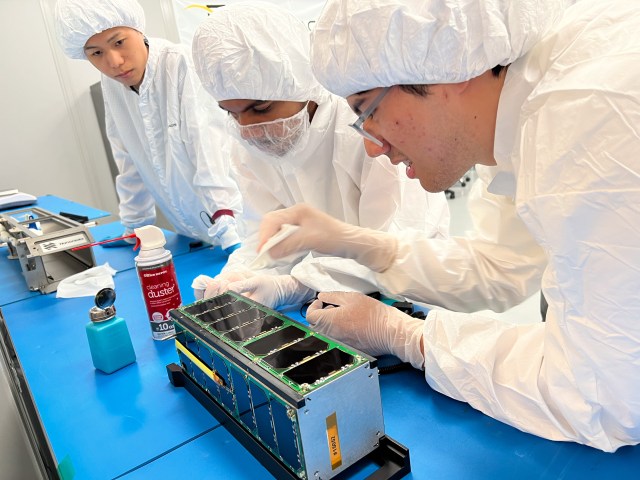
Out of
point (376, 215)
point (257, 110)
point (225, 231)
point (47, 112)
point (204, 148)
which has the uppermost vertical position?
point (47, 112)

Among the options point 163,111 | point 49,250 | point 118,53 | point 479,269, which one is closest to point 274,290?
point 479,269

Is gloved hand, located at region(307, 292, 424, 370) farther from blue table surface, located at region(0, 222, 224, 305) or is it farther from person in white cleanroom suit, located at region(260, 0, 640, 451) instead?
blue table surface, located at region(0, 222, 224, 305)

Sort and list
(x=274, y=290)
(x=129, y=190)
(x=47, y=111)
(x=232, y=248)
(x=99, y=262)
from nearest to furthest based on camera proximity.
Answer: (x=274, y=290), (x=232, y=248), (x=99, y=262), (x=129, y=190), (x=47, y=111)

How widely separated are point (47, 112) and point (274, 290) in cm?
407

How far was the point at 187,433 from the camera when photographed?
0.85m

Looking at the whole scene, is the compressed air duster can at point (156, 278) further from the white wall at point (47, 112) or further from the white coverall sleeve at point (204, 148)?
the white wall at point (47, 112)

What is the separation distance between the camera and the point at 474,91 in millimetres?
794

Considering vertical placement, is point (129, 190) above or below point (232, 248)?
above

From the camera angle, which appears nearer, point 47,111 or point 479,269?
point 479,269

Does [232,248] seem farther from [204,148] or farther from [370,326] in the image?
[370,326]

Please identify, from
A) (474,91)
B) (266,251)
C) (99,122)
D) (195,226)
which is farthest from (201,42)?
(99,122)

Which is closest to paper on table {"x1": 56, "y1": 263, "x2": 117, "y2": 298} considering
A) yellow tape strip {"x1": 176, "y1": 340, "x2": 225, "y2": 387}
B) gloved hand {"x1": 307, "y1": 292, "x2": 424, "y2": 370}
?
yellow tape strip {"x1": 176, "y1": 340, "x2": 225, "y2": 387}

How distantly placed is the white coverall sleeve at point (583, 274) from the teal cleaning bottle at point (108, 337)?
81 centimetres

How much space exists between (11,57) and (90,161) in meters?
1.06
